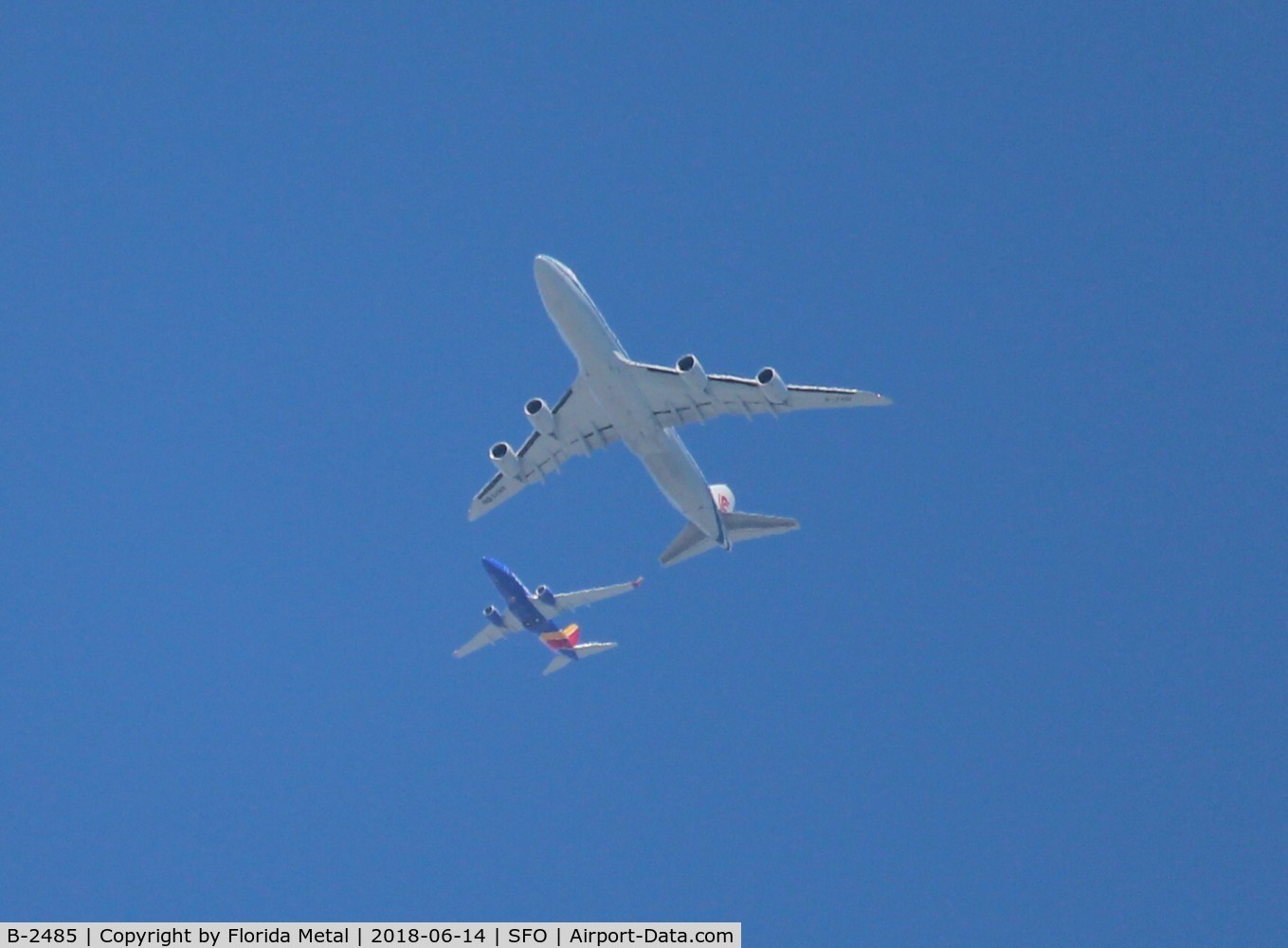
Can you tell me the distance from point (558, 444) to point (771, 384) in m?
10.3

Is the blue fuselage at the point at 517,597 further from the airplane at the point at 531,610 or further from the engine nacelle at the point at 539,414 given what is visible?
the engine nacelle at the point at 539,414

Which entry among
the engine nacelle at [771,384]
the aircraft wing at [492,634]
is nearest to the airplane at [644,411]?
the engine nacelle at [771,384]

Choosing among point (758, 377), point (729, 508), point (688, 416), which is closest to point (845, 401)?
point (758, 377)

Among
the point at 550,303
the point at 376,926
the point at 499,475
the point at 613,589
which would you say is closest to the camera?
the point at 376,926

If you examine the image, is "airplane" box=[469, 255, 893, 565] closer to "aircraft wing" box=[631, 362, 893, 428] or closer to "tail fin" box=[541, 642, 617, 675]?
"aircraft wing" box=[631, 362, 893, 428]

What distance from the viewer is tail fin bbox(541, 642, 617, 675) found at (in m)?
62.6

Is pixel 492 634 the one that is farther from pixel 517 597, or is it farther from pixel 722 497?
pixel 722 497

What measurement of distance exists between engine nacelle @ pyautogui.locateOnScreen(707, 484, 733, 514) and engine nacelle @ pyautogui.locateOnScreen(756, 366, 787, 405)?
830cm

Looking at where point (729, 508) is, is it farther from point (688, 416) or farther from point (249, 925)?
point (249, 925)

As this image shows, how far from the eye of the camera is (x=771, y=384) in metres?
47.3

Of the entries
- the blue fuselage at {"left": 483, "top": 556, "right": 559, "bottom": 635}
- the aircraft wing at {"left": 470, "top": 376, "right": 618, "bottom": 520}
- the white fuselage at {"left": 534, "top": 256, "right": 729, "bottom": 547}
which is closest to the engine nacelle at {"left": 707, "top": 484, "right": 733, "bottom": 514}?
the white fuselage at {"left": 534, "top": 256, "right": 729, "bottom": 547}

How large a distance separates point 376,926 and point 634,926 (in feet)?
24.8

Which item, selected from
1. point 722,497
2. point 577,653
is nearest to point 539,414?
point 722,497

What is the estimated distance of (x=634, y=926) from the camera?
38656 millimetres
